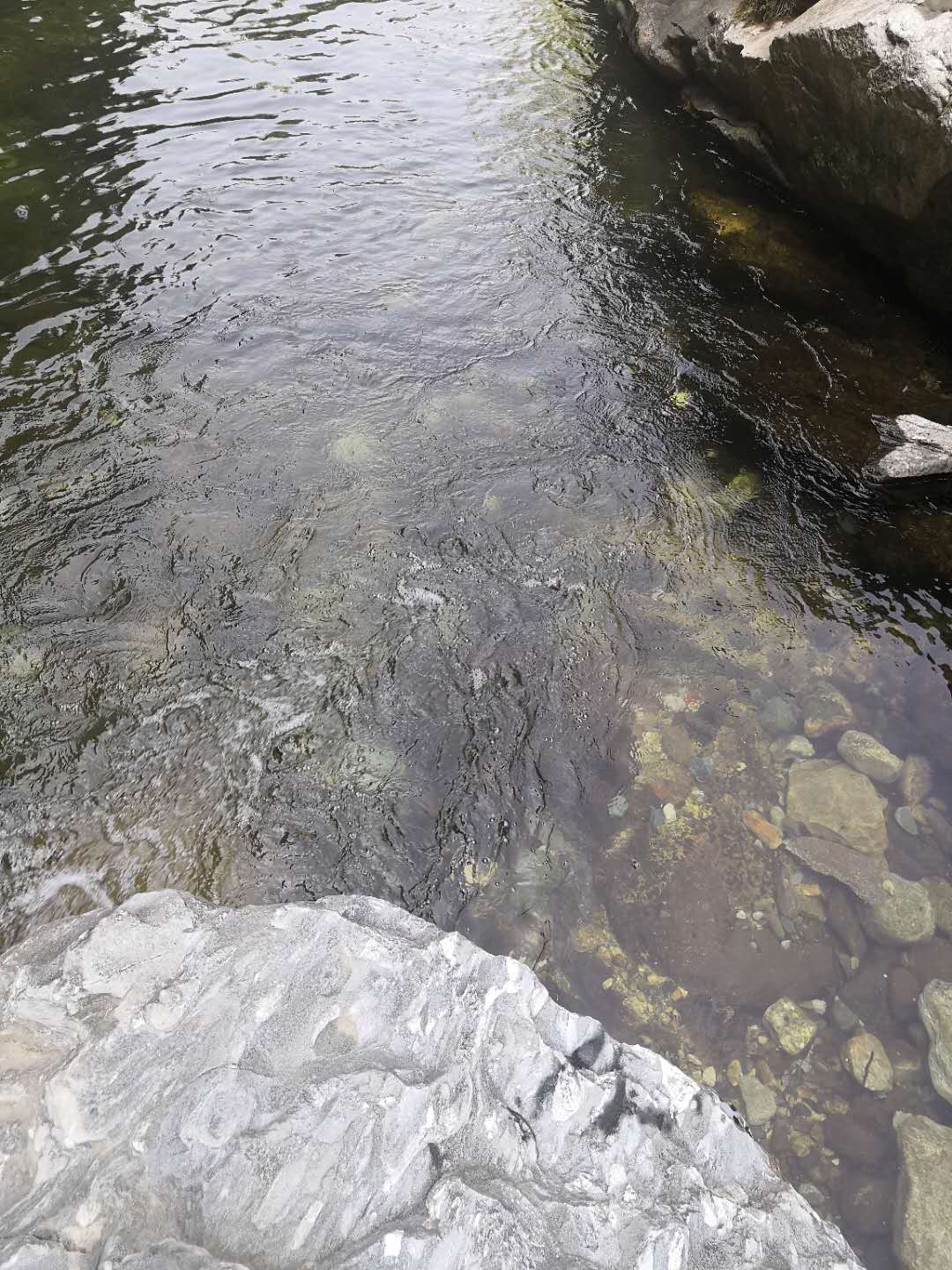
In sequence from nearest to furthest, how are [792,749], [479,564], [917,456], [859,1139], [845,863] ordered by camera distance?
[859,1139] → [845,863] → [792,749] → [479,564] → [917,456]

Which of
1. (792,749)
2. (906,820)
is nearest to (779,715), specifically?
(792,749)

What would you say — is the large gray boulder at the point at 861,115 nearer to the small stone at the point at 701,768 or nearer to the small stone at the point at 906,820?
the small stone at the point at 906,820

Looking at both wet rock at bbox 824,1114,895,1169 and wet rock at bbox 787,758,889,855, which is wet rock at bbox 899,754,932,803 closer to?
wet rock at bbox 787,758,889,855

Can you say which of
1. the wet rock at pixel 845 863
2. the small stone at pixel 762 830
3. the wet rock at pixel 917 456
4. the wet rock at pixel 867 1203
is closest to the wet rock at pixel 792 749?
the small stone at pixel 762 830

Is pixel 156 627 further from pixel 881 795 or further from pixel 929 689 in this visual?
pixel 929 689

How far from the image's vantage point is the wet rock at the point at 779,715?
5695mm

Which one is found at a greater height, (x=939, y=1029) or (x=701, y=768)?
(x=701, y=768)

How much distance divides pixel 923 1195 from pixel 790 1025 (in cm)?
93

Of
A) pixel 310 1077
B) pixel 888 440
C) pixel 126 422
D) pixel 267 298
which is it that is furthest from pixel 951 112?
pixel 310 1077

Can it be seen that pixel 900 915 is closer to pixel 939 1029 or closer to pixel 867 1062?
pixel 939 1029

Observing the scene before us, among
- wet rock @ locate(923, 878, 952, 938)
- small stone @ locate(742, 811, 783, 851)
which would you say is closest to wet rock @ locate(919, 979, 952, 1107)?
wet rock @ locate(923, 878, 952, 938)

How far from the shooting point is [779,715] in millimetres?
5742

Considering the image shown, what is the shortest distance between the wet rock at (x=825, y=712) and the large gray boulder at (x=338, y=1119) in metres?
2.88

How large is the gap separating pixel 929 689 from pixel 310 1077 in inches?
198
